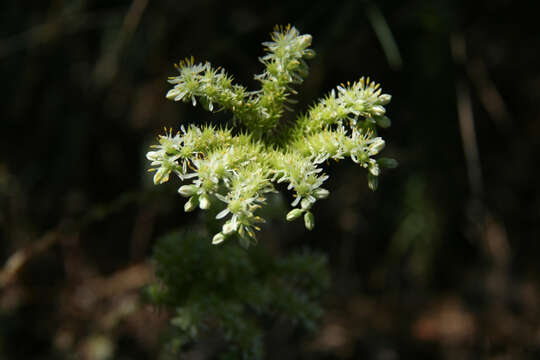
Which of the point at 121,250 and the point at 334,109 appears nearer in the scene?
the point at 334,109

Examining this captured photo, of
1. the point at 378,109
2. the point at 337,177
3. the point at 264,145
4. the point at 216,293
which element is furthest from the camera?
the point at 337,177

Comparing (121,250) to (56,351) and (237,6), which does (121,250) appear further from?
(237,6)

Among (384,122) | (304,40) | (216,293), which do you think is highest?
(304,40)

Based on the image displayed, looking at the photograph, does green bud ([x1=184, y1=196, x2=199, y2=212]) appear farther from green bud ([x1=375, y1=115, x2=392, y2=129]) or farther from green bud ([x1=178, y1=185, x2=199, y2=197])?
green bud ([x1=375, y1=115, x2=392, y2=129])

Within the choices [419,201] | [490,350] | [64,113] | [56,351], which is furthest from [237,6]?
[490,350]

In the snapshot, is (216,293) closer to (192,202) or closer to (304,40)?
(192,202)

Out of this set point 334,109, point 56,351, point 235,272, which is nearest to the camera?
point 334,109

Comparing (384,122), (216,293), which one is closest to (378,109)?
(384,122)
